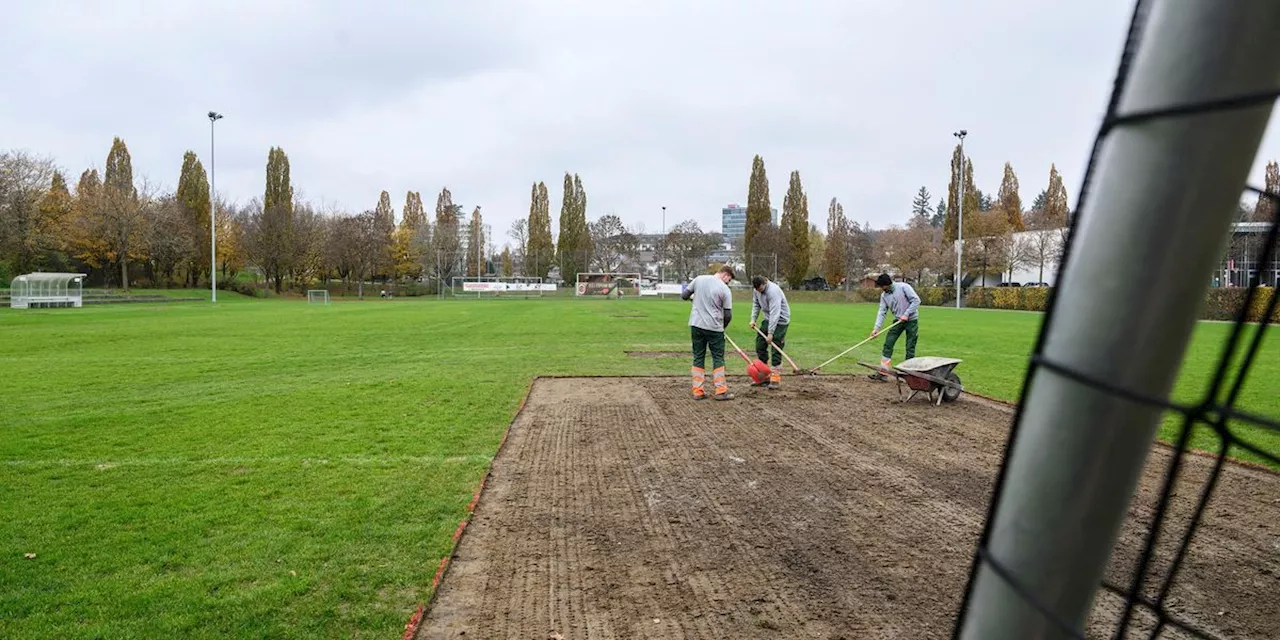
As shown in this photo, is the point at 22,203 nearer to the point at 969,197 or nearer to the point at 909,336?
the point at 909,336

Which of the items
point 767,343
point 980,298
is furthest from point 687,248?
point 767,343

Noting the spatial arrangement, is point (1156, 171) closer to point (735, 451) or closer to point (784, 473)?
point (784, 473)

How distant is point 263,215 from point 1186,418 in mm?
69950

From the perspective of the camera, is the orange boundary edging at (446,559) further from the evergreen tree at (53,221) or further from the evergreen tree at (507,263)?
the evergreen tree at (507,263)

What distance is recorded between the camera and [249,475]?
5.64m

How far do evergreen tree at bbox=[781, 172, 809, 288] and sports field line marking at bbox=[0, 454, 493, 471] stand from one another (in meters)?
65.8

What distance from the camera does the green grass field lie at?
11.3 feet

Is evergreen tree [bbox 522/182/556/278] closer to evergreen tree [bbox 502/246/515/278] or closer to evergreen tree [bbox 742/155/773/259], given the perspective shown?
evergreen tree [bbox 502/246/515/278]

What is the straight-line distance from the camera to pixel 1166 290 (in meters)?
0.83

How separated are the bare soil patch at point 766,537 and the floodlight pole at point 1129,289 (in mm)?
2474

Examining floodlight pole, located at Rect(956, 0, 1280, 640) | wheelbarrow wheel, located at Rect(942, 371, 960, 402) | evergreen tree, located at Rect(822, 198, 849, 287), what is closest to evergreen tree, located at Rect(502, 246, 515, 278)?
evergreen tree, located at Rect(822, 198, 849, 287)

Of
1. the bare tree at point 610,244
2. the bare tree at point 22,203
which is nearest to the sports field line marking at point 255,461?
the bare tree at point 22,203

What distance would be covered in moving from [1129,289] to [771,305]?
10314 mm

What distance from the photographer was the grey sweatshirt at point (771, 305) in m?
11.0
